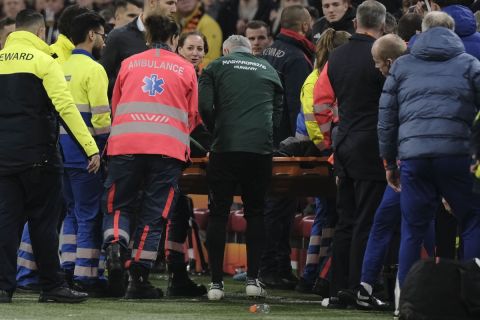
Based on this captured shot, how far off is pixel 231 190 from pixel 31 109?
5.93 feet

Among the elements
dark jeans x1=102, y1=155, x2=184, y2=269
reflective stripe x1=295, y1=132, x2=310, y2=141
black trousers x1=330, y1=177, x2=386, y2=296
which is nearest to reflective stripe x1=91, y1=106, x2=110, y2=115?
dark jeans x1=102, y1=155, x2=184, y2=269

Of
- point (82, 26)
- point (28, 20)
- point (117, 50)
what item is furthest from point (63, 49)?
point (28, 20)

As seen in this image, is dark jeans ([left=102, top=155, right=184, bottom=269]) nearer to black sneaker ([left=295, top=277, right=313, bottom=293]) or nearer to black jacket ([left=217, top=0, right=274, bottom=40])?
black sneaker ([left=295, top=277, right=313, bottom=293])

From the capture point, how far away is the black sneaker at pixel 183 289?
11.3 m

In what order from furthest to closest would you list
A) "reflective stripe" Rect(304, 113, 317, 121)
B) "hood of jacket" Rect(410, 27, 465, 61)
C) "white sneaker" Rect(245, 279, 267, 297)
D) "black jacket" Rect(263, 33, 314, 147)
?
"black jacket" Rect(263, 33, 314, 147) → "reflective stripe" Rect(304, 113, 317, 121) → "white sneaker" Rect(245, 279, 267, 297) → "hood of jacket" Rect(410, 27, 465, 61)

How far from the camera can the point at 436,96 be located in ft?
29.7

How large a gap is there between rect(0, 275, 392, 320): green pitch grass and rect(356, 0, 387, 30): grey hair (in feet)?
7.05

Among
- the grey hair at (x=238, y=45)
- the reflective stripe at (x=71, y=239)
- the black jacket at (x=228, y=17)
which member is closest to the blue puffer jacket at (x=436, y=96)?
the grey hair at (x=238, y=45)

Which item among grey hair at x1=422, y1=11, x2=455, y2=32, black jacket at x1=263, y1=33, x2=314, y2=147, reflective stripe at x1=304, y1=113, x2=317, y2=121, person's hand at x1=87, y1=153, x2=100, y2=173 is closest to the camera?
grey hair at x1=422, y1=11, x2=455, y2=32

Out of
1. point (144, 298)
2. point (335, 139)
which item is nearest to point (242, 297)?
point (144, 298)

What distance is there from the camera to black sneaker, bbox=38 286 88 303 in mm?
10172

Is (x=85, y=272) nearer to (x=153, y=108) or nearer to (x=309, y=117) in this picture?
(x=153, y=108)

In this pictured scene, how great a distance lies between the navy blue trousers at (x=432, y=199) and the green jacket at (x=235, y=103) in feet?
6.35

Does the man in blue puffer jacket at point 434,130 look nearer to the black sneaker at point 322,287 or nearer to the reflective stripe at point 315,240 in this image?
the black sneaker at point 322,287
